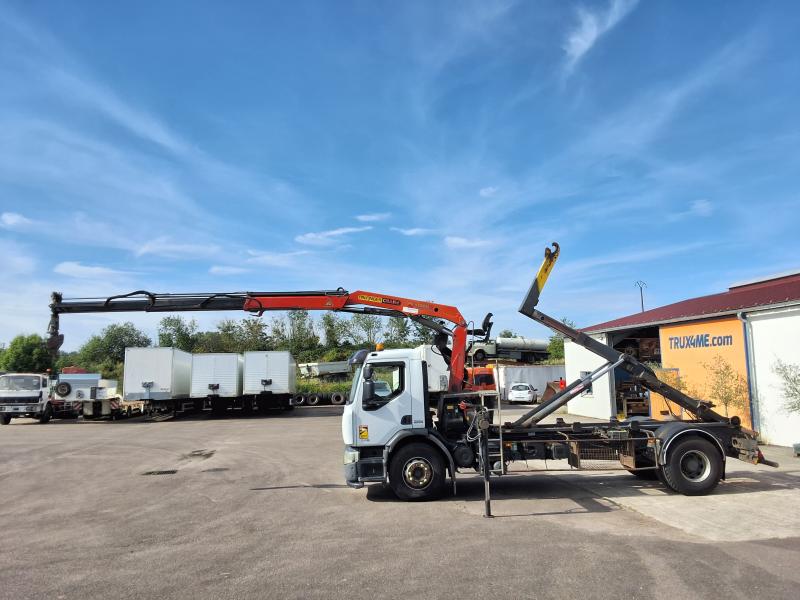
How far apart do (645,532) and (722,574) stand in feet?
5.22

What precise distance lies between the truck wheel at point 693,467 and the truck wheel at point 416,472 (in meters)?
3.95

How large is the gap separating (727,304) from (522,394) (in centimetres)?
2045

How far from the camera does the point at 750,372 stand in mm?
15031

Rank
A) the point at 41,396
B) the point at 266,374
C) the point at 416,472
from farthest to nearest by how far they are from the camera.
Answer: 1. the point at 266,374
2. the point at 41,396
3. the point at 416,472

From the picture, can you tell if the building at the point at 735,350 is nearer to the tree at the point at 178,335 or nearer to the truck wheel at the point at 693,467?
the truck wheel at the point at 693,467

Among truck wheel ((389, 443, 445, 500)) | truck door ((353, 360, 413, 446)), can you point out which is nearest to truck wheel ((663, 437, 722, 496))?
truck wheel ((389, 443, 445, 500))

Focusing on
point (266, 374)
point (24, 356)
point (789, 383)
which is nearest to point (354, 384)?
point (789, 383)

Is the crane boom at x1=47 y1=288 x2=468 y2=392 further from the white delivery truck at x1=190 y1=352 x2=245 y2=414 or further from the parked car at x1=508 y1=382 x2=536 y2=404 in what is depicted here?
the parked car at x1=508 y1=382 x2=536 y2=404

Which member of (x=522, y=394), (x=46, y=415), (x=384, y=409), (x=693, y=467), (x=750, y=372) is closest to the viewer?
(x=384, y=409)

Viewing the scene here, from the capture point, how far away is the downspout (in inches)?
582

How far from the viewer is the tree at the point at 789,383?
43.8ft

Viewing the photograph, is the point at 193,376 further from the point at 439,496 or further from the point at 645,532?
the point at 645,532

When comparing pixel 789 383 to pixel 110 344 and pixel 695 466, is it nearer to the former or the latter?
pixel 695 466

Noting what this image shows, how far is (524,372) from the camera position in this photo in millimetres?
39188
